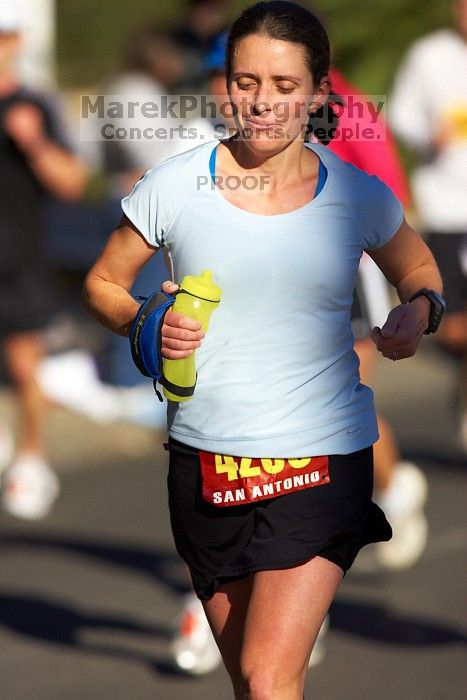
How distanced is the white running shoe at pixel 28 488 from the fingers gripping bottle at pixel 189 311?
3778 millimetres

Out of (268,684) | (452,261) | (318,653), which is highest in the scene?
(268,684)

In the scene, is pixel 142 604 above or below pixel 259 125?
below

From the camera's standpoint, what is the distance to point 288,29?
320 cm

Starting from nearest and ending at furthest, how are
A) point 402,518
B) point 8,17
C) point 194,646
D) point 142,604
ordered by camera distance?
point 194,646 → point 142,604 → point 402,518 → point 8,17

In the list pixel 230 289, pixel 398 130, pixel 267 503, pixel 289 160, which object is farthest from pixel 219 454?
pixel 398 130

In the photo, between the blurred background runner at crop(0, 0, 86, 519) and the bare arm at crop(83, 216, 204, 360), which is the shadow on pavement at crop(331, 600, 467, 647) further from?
the bare arm at crop(83, 216, 204, 360)

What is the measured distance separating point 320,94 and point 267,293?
474 mm

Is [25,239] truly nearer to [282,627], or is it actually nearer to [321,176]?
[321,176]

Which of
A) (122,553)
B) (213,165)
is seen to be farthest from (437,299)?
(122,553)

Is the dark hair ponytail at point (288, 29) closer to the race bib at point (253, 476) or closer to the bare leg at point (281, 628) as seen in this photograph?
the race bib at point (253, 476)

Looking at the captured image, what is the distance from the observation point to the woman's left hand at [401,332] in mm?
3137

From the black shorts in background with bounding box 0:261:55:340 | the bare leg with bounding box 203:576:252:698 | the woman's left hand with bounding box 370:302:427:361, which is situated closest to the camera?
the woman's left hand with bounding box 370:302:427:361

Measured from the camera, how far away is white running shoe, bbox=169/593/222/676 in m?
4.80

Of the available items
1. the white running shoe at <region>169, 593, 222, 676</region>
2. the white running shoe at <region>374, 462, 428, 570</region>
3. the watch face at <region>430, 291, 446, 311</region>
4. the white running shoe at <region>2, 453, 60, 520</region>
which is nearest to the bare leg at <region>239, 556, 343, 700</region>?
the watch face at <region>430, 291, 446, 311</region>
